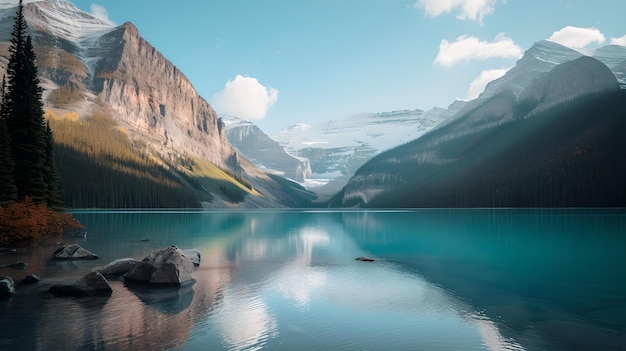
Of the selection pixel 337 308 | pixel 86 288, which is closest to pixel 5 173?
pixel 86 288

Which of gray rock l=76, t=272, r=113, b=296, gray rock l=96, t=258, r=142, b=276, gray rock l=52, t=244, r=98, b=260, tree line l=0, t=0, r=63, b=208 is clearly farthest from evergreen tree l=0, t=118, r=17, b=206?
gray rock l=76, t=272, r=113, b=296

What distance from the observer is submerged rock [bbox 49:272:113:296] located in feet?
68.5

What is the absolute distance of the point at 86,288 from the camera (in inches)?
835

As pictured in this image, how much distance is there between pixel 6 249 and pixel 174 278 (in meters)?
25.5

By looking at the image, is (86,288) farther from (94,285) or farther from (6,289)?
(6,289)

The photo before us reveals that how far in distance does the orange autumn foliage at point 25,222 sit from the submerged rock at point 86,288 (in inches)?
1014

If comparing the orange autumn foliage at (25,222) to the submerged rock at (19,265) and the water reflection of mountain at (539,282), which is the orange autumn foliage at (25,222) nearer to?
the submerged rock at (19,265)

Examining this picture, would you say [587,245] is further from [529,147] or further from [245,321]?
[529,147]

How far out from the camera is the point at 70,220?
188 feet

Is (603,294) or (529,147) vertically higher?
(529,147)

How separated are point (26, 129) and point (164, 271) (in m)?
40.8

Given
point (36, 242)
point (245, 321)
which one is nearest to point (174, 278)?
point (245, 321)

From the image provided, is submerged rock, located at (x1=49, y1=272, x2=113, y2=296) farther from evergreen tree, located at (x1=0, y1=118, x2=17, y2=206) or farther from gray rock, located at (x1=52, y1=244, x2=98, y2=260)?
evergreen tree, located at (x1=0, y1=118, x2=17, y2=206)

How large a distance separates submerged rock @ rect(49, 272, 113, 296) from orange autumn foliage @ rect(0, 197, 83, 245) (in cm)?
2574
